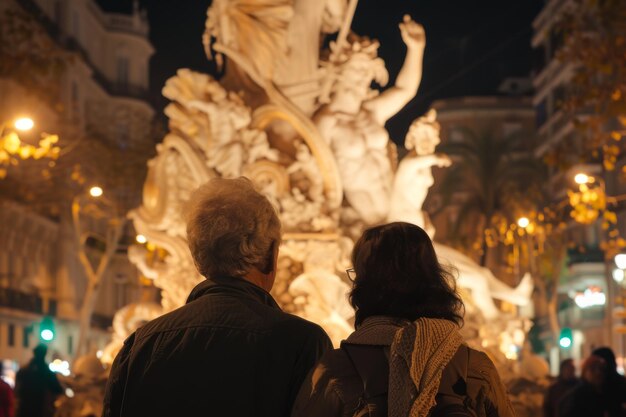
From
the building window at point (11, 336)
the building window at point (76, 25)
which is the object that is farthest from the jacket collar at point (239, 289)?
the building window at point (76, 25)

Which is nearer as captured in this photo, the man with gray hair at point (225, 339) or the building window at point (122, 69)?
the man with gray hair at point (225, 339)

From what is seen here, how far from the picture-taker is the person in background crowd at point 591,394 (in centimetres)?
A: 1024

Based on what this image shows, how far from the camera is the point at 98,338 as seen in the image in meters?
75.2

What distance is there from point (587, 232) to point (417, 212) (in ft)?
193

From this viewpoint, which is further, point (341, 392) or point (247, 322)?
point (247, 322)

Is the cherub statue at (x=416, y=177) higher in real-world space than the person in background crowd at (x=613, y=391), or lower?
higher

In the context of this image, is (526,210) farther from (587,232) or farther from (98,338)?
(98,338)

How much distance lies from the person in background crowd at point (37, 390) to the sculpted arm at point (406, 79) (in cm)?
398

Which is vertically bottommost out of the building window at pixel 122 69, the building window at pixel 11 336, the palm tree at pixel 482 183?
the building window at pixel 11 336

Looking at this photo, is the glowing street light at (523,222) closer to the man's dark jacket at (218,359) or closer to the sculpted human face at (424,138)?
the sculpted human face at (424,138)

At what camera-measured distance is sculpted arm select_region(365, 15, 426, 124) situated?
594 inches

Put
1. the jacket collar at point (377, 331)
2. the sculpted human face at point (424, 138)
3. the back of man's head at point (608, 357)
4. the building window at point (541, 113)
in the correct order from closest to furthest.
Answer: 1. the jacket collar at point (377, 331)
2. the back of man's head at point (608, 357)
3. the sculpted human face at point (424, 138)
4. the building window at point (541, 113)

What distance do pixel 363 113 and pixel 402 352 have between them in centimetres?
1113

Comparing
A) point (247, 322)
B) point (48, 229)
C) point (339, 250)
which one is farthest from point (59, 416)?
point (48, 229)
